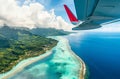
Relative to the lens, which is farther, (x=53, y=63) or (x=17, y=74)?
(x=53, y=63)

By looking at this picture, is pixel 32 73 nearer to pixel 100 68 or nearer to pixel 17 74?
pixel 17 74

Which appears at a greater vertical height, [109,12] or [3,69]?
[109,12]

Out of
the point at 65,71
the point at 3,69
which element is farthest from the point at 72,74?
the point at 3,69

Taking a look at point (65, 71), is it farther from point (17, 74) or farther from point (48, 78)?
point (17, 74)

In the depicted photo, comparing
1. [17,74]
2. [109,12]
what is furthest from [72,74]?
[109,12]

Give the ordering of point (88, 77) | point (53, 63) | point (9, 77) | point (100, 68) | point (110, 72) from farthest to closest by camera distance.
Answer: point (53, 63) < point (100, 68) < point (110, 72) < point (9, 77) < point (88, 77)

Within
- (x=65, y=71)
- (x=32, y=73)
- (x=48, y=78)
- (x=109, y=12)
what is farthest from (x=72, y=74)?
(x=109, y=12)

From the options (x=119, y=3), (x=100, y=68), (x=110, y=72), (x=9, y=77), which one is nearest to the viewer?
(x=119, y=3)

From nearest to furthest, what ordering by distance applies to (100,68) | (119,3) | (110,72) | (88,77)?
(119,3), (88,77), (110,72), (100,68)

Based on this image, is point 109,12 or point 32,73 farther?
point 32,73

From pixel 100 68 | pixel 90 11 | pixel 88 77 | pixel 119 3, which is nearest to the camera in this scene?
pixel 119 3

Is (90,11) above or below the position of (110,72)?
above
